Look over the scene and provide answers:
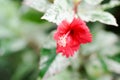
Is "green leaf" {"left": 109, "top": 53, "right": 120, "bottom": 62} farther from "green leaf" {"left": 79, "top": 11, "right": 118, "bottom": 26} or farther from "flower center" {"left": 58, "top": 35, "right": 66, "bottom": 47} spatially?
"flower center" {"left": 58, "top": 35, "right": 66, "bottom": 47}

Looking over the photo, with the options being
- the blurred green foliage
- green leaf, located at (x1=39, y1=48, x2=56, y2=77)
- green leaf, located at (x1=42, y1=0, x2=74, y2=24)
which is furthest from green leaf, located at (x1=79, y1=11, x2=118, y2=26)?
the blurred green foliage

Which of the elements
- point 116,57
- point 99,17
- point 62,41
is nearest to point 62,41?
point 62,41

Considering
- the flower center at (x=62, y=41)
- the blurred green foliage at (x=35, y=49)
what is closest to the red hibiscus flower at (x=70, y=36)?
the flower center at (x=62, y=41)

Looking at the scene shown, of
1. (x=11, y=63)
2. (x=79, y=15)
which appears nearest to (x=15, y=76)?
(x=11, y=63)

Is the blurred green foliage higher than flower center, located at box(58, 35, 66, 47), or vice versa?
flower center, located at box(58, 35, 66, 47)

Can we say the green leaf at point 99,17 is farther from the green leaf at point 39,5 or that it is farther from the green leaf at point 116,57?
the green leaf at point 116,57

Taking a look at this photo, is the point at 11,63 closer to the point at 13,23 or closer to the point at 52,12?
the point at 13,23
